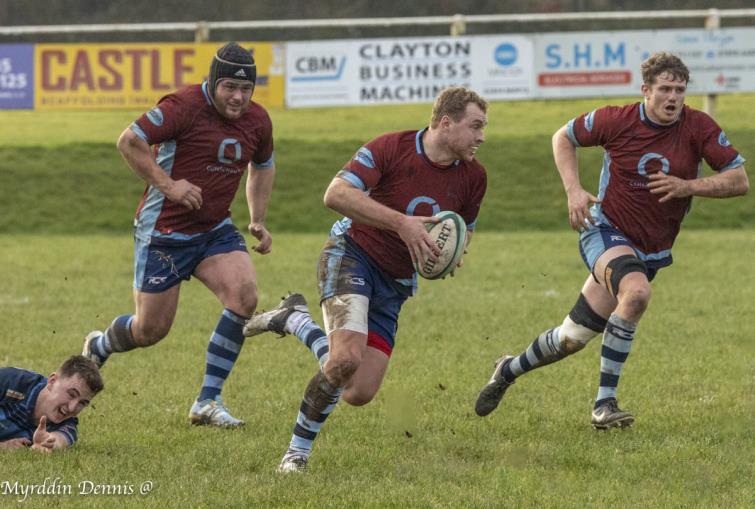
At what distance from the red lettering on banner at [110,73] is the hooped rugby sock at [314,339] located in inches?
626

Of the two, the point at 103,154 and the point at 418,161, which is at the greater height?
the point at 418,161

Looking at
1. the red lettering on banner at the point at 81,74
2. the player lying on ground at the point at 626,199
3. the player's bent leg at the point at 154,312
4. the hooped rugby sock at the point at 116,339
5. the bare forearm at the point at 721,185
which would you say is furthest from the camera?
the red lettering on banner at the point at 81,74

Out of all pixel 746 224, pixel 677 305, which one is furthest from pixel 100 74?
pixel 677 305

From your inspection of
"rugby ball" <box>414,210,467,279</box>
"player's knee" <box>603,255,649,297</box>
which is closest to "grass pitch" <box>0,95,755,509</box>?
"player's knee" <box>603,255,649,297</box>

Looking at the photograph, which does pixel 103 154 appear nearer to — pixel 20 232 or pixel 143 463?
pixel 20 232

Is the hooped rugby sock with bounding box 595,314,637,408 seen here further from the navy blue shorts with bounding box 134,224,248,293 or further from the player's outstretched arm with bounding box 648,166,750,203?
the navy blue shorts with bounding box 134,224,248,293

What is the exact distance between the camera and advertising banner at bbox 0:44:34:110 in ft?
73.0

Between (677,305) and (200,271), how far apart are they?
617 cm

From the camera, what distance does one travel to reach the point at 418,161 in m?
6.70

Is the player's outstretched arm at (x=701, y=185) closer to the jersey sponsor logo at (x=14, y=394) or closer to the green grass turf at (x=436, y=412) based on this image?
the green grass turf at (x=436, y=412)

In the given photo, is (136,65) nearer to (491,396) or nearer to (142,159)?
(142,159)

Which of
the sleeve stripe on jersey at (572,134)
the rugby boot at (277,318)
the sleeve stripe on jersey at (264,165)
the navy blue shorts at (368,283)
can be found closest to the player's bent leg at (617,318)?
the sleeve stripe on jersey at (572,134)

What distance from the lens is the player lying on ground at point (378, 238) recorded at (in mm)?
6285

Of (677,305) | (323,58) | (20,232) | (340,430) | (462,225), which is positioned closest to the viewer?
(462,225)
